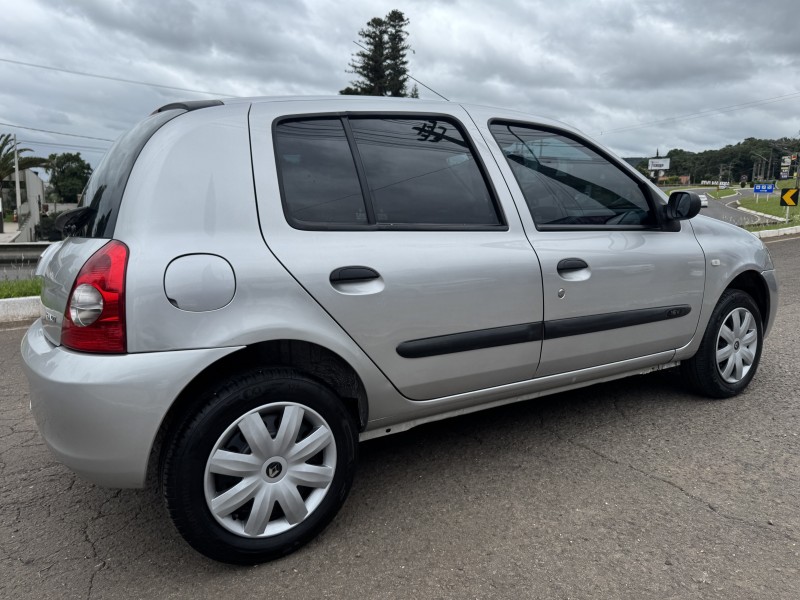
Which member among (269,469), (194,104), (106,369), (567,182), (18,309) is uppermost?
(194,104)

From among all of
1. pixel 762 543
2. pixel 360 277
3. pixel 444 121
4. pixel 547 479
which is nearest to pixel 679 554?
pixel 762 543

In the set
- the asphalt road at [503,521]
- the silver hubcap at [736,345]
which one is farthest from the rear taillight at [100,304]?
the silver hubcap at [736,345]

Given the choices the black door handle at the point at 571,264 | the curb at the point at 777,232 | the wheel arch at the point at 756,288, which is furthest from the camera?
the curb at the point at 777,232

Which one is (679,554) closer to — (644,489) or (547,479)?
(644,489)

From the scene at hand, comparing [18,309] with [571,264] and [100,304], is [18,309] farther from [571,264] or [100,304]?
[571,264]

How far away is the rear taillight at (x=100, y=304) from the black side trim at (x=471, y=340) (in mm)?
1007

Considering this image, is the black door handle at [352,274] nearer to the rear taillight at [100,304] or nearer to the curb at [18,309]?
the rear taillight at [100,304]

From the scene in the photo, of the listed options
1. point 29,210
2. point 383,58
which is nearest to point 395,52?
point 383,58

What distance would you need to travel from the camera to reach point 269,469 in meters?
2.11

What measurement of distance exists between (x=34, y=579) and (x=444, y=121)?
2390 mm

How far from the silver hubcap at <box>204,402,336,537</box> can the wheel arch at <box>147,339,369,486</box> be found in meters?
0.17

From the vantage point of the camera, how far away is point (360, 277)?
2.24 m

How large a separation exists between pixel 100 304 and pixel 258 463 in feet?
2.41

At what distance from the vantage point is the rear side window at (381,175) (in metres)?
2.31
